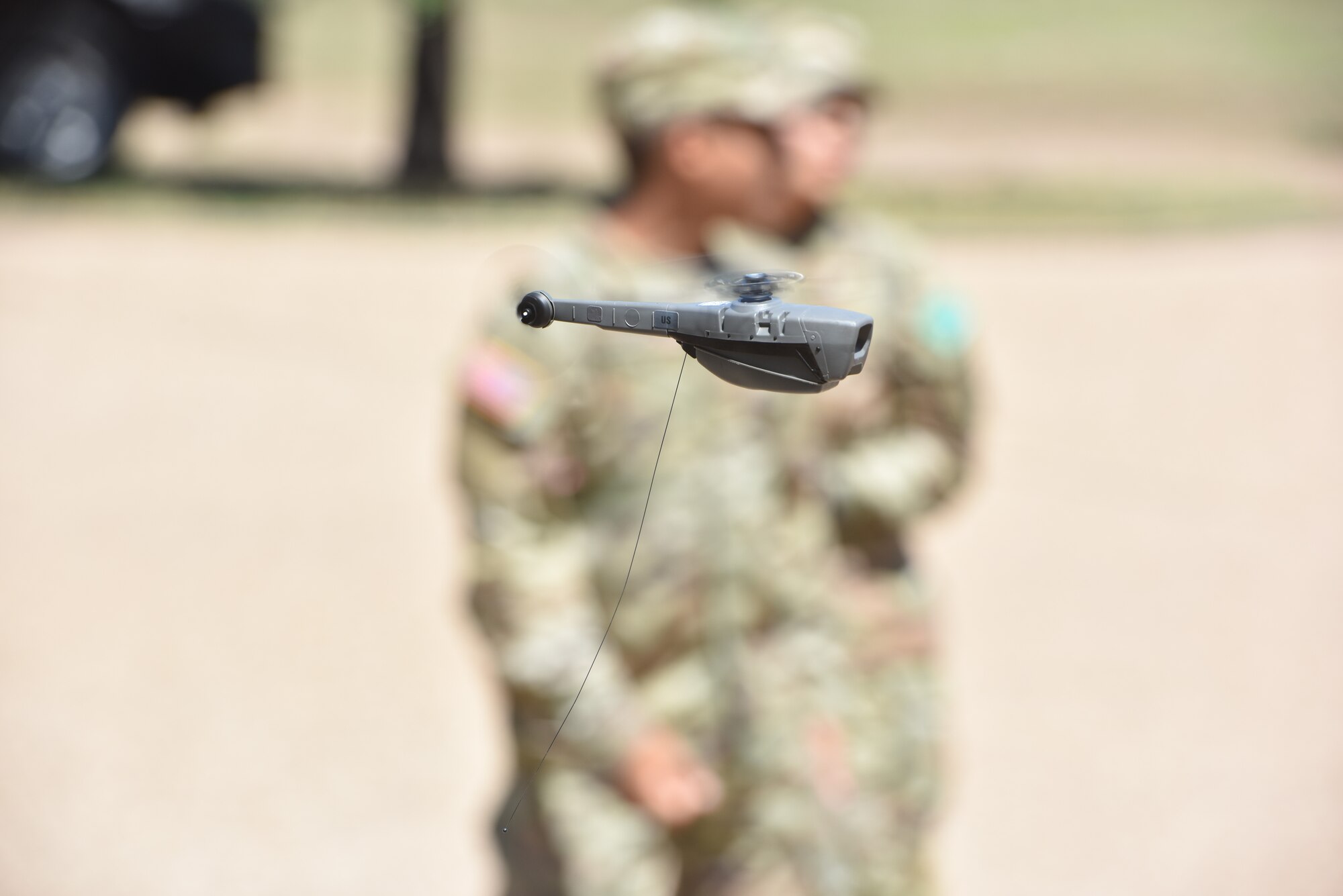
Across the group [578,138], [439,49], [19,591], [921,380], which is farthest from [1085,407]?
[578,138]

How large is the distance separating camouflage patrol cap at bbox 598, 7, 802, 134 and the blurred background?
2.86 metres

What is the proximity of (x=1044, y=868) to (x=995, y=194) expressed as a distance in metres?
11.8

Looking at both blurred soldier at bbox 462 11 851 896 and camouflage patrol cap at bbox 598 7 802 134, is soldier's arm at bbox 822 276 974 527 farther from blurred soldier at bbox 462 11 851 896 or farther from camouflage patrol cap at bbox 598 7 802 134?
camouflage patrol cap at bbox 598 7 802 134

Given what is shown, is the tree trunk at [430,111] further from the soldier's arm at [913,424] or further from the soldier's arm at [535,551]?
the soldier's arm at [535,551]

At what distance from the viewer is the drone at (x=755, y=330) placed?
3.50ft

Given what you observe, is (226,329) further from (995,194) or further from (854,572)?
(995,194)

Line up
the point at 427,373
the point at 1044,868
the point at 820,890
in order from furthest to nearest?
1. the point at 427,373
2. the point at 1044,868
3. the point at 820,890

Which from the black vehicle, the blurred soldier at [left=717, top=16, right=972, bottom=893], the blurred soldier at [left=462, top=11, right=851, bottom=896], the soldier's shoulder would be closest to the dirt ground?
the black vehicle

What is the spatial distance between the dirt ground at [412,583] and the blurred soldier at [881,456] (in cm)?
209

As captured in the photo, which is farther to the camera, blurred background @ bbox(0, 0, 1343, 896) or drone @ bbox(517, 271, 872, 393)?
blurred background @ bbox(0, 0, 1343, 896)

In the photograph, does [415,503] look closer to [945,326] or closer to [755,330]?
[945,326]

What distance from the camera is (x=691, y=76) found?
2717 mm

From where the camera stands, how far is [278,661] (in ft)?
20.6

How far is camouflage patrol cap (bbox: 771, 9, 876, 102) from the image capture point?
2807mm
